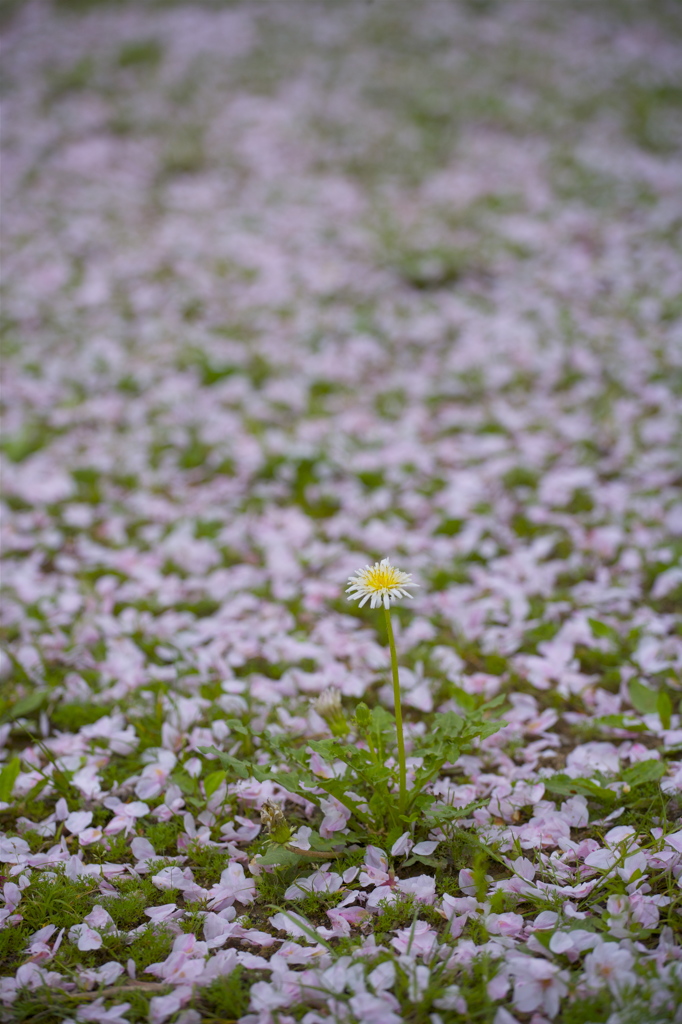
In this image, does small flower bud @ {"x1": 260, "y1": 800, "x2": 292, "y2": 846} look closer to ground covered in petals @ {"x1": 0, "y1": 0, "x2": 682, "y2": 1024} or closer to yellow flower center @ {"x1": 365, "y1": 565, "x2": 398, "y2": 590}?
ground covered in petals @ {"x1": 0, "y1": 0, "x2": 682, "y2": 1024}

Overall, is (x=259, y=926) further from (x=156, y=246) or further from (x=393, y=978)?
(x=156, y=246)

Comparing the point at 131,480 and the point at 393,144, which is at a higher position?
the point at 393,144

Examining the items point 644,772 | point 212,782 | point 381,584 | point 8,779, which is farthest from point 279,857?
point 644,772

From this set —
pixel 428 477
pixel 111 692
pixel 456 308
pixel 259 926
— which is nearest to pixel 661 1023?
pixel 259 926

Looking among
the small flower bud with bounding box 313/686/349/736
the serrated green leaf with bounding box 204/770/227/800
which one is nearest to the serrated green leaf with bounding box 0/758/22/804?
the serrated green leaf with bounding box 204/770/227/800

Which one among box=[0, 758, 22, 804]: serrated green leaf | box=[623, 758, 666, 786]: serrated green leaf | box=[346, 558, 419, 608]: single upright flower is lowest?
box=[0, 758, 22, 804]: serrated green leaf

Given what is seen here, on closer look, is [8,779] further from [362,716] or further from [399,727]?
[399,727]

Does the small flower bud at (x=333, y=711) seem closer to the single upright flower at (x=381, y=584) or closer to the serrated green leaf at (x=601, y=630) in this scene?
the single upright flower at (x=381, y=584)
